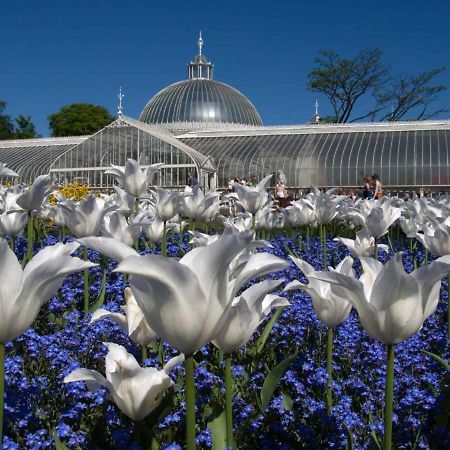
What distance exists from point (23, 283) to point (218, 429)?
35.8 inches

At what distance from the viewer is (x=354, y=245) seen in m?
4.65

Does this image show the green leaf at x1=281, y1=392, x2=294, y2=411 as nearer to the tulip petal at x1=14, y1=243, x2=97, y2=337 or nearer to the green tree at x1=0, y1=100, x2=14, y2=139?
the tulip petal at x1=14, y1=243, x2=97, y2=337

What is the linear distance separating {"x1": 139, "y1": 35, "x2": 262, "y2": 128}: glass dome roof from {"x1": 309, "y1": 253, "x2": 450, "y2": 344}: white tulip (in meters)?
41.1

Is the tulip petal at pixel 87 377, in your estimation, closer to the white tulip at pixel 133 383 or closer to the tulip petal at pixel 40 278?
the white tulip at pixel 133 383

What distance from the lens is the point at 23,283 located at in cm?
148

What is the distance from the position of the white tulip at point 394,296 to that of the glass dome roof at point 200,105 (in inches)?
1617

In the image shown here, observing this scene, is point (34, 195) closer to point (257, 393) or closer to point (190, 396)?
point (257, 393)

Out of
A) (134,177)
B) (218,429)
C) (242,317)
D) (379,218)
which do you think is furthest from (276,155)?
(242,317)

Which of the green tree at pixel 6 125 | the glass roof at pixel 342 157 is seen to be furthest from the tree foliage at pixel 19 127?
the glass roof at pixel 342 157

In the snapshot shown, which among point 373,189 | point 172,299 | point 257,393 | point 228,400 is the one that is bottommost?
point 257,393

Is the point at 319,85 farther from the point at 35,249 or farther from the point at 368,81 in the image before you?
the point at 35,249

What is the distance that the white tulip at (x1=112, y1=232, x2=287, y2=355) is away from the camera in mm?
1222

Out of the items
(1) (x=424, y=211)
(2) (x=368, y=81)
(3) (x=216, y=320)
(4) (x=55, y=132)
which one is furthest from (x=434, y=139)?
(4) (x=55, y=132)

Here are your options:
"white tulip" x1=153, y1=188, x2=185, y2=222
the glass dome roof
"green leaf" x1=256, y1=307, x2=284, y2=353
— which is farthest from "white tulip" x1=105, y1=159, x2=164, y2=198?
the glass dome roof
